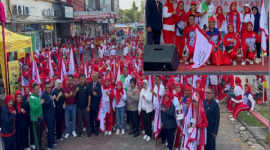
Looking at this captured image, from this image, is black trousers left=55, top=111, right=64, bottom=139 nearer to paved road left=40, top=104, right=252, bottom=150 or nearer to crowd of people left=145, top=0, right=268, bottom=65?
paved road left=40, top=104, right=252, bottom=150

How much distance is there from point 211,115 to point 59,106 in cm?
406

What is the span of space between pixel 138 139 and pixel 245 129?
10.7 ft

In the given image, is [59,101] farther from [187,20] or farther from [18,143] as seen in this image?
[187,20]

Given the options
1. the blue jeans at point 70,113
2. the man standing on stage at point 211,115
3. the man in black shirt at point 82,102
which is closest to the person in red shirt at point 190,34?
the man standing on stage at point 211,115

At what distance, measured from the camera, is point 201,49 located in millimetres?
5859

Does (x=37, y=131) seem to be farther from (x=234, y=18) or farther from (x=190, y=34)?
(x=234, y=18)

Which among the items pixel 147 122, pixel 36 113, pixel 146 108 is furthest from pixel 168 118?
pixel 36 113

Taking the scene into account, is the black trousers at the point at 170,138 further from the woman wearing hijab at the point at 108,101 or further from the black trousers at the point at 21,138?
the black trousers at the point at 21,138

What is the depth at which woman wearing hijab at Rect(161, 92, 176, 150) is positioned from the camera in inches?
299

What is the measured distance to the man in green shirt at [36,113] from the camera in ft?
24.3

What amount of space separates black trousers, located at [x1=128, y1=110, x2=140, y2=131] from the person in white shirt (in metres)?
3.18

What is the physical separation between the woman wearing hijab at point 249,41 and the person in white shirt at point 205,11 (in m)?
0.90

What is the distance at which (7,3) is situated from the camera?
17562 millimetres

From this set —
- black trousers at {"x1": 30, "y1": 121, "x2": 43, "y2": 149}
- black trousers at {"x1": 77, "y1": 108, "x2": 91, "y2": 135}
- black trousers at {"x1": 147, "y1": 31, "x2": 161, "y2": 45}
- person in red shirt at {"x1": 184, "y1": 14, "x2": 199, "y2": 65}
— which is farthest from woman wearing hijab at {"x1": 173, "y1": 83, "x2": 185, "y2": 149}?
black trousers at {"x1": 30, "y1": 121, "x2": 43, "y2": 149}
